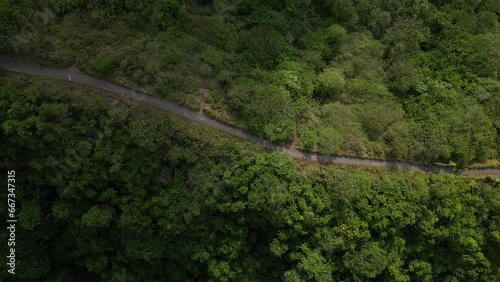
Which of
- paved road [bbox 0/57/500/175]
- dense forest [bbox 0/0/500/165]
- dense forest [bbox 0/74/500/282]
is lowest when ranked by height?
dense forest [bbox 0/74/500/282]

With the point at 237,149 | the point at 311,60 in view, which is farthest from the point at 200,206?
the point at 311,60

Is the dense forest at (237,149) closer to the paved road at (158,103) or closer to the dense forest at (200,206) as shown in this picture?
the dense forest at (200,206)

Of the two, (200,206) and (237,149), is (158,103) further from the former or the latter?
(200,206)

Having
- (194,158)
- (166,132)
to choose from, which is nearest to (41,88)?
(166,132)

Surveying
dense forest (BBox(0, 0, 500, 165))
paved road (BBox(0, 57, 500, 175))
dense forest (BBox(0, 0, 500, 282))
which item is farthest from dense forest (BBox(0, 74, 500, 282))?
dense forest (BBox(0, 0, 500, 165))

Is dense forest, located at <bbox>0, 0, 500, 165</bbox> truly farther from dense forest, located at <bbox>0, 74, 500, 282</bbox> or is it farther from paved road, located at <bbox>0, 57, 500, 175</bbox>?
dense forest, located at <bbox>0, 74, 500, 282</bbox>

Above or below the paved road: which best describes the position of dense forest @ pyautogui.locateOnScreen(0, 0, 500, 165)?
above

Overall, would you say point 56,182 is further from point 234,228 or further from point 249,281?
point 249,281
